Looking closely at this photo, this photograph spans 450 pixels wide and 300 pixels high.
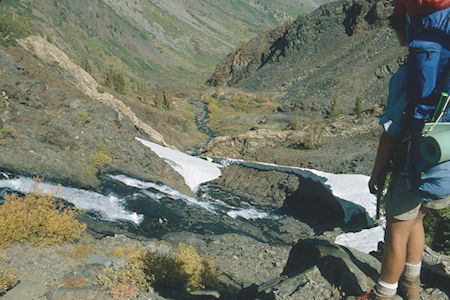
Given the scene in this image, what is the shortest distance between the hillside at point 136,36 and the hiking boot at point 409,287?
38.6 metres

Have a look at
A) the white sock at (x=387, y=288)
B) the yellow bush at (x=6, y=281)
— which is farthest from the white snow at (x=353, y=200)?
the yellow bush at (x=6, y=281)

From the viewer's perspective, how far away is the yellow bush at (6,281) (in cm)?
349

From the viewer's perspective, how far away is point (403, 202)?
2189mm

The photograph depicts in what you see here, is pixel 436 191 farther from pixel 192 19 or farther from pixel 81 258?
pixel 192 19

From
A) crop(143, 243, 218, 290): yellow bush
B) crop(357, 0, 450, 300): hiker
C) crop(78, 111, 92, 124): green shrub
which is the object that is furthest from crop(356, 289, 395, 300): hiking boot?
crop(78, 111, 92, 124): green shrub

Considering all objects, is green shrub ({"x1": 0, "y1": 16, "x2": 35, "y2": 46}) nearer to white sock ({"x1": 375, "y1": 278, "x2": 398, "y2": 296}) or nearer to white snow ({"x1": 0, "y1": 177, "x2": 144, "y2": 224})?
white snow ({"x1": 0, "y1": 177, "x2": 144, "y2": 224})

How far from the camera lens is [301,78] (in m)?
46.5

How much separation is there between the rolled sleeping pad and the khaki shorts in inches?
12.0

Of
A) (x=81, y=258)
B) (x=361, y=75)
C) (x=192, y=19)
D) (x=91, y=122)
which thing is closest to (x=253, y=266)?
(x=81, y=258)

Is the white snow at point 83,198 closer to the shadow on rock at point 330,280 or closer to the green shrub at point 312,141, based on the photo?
the shadow on rock at point 330,280

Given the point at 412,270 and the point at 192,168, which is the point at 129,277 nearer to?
the point at 412,270

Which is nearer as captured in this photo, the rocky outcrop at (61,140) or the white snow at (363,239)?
the white snow at (363,239)

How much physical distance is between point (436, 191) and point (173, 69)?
102085mm

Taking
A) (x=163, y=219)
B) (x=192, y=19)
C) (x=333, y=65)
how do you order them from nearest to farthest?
(x=163, y=219) → (x=333, y=65) → (x=192, y=19)
